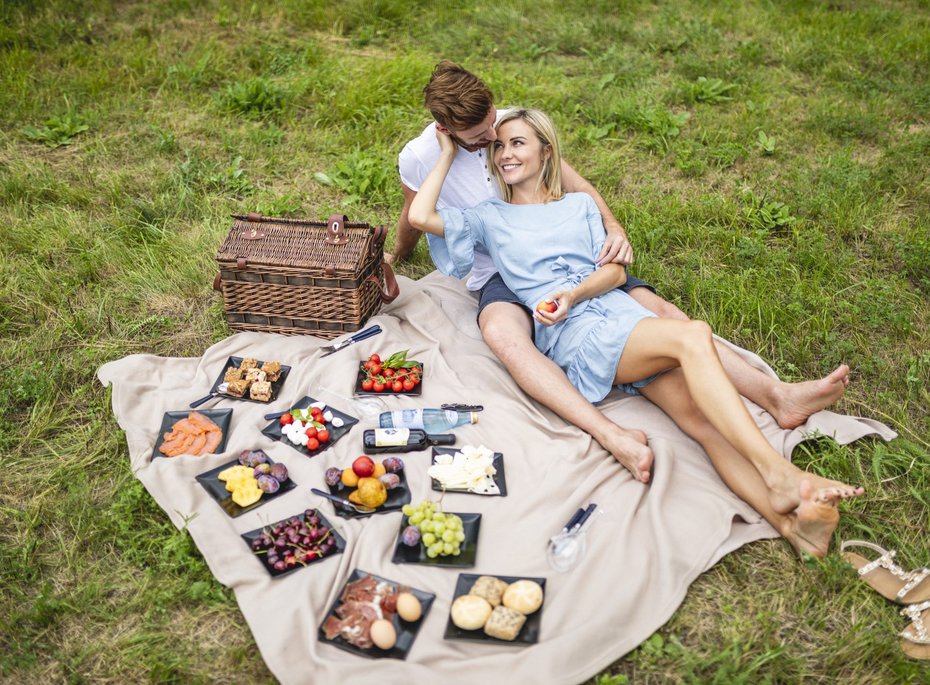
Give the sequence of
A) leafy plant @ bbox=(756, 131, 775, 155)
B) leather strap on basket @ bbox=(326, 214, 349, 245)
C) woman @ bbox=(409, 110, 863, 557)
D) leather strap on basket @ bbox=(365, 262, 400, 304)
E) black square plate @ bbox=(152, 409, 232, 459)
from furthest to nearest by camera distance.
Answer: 1. leafy plant @ bbox=(756, 131, 775, 155)
2. leather strap on basket @ bbox=(365, 262, 400, 304)
3. leather strap on basket @ bbox=(326, 214, 349, 245)
4. black square plate @ bbox=(152, 409, 232, 459)
5. woman @ bbox=(409, 110, 863, 557)

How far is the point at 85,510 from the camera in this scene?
3398 millimetres

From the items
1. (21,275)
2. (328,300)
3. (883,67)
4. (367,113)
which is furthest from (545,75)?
(21,275)

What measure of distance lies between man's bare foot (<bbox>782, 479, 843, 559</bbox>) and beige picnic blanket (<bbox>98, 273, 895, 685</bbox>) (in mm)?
136

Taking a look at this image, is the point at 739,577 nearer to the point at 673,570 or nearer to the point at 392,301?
the point at 673,570

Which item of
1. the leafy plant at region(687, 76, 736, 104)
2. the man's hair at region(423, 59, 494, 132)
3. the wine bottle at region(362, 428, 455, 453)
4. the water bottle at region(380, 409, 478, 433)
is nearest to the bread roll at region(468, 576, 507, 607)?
the wine bottle at region(362, 428, 455, 453)

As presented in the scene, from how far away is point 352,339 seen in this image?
4.36 metres

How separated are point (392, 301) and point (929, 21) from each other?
7.02m

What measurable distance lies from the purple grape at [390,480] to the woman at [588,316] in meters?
1.06

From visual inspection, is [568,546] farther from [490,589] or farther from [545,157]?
[545,157]

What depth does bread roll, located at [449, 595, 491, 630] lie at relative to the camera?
9.27 feet

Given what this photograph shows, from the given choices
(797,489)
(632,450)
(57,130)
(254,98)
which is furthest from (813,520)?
(57,130)

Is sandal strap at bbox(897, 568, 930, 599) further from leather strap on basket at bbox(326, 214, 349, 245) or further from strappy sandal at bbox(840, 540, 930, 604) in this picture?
leather strap on basket at bbox(326, 214, 349, 245)

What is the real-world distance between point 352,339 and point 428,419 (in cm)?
81

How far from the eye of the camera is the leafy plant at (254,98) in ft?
21.7
